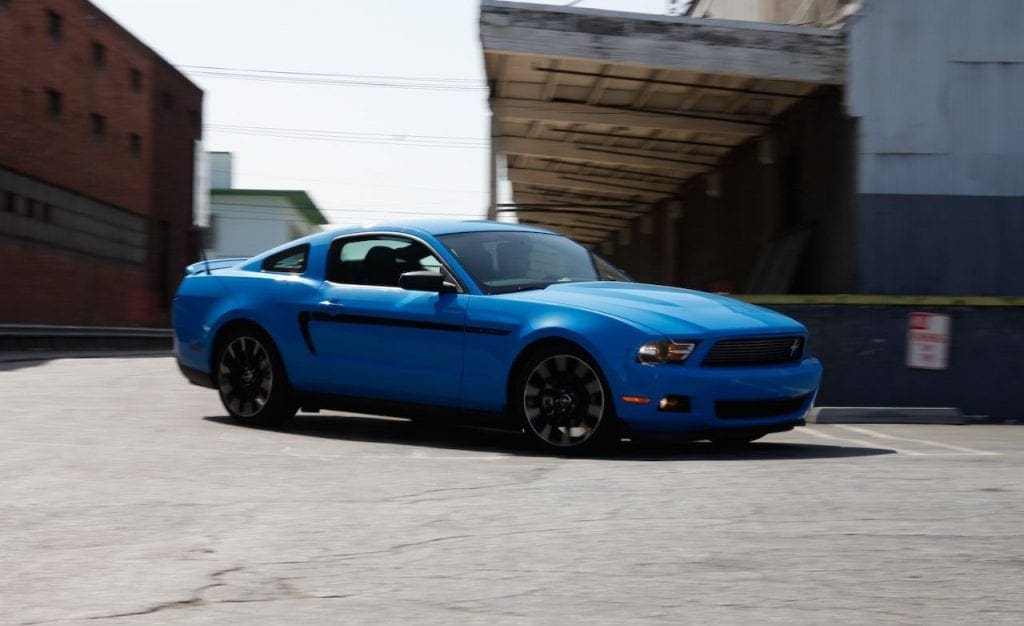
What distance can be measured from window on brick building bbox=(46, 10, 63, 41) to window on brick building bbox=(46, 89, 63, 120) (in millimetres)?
1624

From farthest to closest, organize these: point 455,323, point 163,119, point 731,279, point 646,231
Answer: point 163,119
point 646,231
point 731,279
point 455,323

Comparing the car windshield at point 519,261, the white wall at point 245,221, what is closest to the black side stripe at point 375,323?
the car windshield at point 519,261

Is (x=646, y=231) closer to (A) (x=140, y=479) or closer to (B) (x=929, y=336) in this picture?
(B) (x=929, y=336)

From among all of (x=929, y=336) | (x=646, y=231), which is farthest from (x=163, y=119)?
(x=929, y=336)

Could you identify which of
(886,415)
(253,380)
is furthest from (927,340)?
(253,380)

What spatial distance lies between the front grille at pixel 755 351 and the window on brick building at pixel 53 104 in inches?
1460

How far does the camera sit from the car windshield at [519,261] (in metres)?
Answer: 9.06

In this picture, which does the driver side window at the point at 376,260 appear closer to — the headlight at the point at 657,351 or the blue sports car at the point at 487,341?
the blue sports car at the point at 487,341

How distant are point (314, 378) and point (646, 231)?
28019 mm

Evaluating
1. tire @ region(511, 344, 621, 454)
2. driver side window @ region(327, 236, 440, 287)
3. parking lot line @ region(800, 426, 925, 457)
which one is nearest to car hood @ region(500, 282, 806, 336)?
tire @ region(511, 344, 621, 454)

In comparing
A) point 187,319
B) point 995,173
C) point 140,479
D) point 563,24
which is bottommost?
point 140,479

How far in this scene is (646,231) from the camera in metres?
37.1

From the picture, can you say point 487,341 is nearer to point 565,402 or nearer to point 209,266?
point 565,402

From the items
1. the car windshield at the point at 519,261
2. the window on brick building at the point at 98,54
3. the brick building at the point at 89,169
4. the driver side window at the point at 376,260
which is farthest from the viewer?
the window on brick building at the point at 98,54
